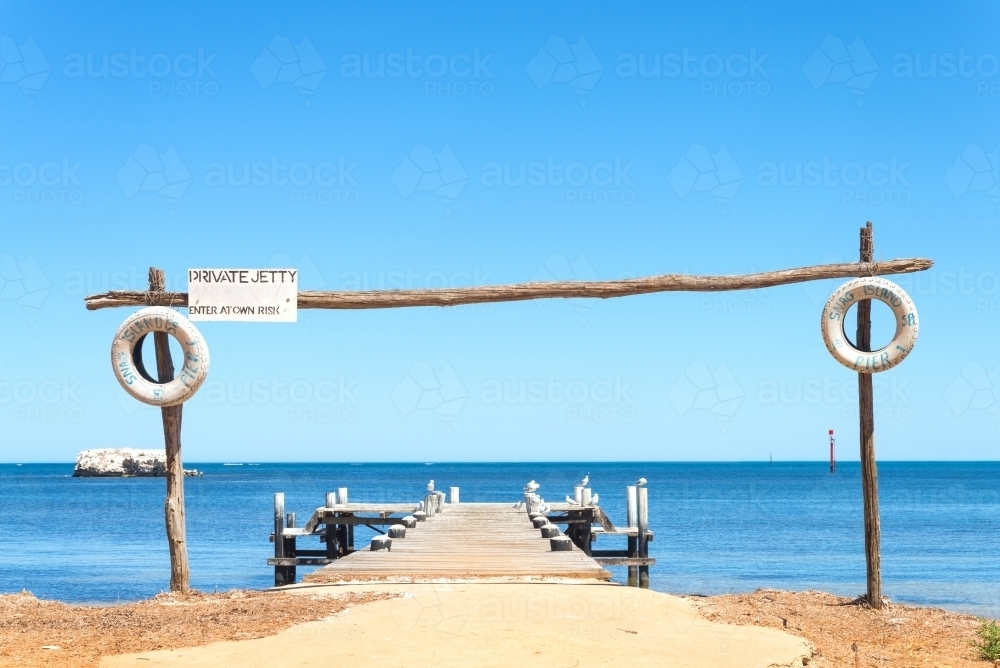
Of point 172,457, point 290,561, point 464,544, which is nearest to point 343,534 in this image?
point 290,561

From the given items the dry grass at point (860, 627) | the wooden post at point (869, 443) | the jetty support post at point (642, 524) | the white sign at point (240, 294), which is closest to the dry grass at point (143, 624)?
the white sign at point (240, 294)

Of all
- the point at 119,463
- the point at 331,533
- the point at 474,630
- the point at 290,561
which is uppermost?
the point at 474,630

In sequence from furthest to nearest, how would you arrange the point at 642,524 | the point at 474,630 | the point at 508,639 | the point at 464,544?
the point at 642,524 < the point at 464,544 < the point at 474,630 < the point at 508,639

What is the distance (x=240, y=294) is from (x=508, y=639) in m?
5.42

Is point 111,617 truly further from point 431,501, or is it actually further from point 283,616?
point 431,501

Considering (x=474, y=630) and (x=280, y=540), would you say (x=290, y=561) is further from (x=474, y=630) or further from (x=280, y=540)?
(x=474, y=630)

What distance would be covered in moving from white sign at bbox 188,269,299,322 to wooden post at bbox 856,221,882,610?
6.12 meters

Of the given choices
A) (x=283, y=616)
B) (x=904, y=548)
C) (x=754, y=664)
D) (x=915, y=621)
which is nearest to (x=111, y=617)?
(x=283, y=616)

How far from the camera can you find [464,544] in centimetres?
1435

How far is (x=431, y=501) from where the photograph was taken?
20.0m

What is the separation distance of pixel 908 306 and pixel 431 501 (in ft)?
35.7

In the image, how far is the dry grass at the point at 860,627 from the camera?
8680 millimetres

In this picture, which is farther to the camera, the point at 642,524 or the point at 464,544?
the point at 642,524

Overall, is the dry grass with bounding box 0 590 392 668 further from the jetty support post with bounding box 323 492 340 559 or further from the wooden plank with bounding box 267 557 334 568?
the jetty support post with bounding box 323 492 340 559
